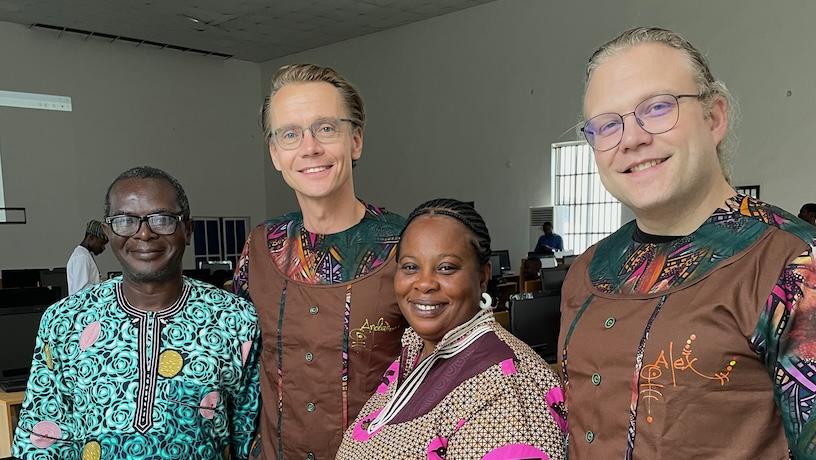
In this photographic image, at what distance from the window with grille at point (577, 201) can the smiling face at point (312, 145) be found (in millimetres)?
9212

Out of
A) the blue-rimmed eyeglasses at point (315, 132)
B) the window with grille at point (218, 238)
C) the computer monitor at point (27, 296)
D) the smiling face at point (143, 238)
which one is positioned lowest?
the window with grille at point (218, 238)

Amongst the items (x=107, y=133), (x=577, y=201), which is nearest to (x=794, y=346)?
(x=577, y=201)

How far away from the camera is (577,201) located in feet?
35.8

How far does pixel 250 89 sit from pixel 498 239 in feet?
25.4

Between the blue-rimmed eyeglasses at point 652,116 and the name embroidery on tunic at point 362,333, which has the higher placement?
the blue-rimmed eyeglasses at point 652,116

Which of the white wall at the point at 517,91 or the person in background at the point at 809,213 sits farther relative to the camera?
the white wall at the point at 517,91

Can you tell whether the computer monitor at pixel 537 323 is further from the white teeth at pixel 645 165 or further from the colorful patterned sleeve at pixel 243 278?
the white teeth at pixel 645 165

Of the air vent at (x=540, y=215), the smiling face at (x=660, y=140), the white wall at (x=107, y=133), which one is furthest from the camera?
the white wall at (x=107, y=133)

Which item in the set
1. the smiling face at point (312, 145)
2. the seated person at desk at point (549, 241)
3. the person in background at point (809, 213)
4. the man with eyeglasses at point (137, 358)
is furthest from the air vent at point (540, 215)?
the man with eyeglasses at point (137, 358)

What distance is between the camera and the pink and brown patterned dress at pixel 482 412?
114 cm

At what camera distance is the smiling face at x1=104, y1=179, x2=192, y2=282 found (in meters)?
1.64

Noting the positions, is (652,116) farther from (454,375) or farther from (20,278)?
(20,278)

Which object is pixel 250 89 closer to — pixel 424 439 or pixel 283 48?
pixel 283 48

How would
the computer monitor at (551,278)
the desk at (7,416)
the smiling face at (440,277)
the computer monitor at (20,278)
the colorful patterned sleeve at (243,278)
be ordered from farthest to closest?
1. the computer monitor at (20,278)
2. the computer monitor at (551,278)
3. the desk at (7,416)
4. the colorful patterned sleeve at (243,278)
5. the smiling face at (440,277)
